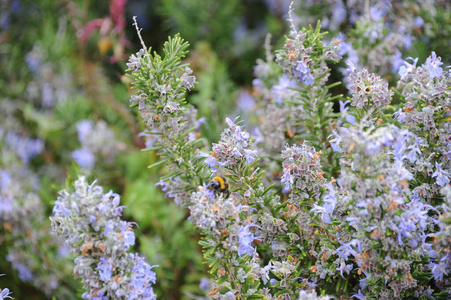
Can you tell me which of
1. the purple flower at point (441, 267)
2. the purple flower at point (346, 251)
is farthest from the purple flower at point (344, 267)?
the purple flower at point (441, 267)

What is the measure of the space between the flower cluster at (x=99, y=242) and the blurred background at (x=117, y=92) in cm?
28

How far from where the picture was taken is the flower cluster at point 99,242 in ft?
2.47

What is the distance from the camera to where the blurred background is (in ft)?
4.29

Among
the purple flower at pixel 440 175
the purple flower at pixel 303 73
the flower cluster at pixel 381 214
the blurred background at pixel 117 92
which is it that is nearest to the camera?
the flower cluster at pixel 381 214

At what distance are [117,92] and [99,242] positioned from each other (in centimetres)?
120

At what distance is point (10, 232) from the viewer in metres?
1.32

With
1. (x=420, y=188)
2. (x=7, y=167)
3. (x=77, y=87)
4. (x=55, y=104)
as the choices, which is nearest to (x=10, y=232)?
(x=7, y=167)

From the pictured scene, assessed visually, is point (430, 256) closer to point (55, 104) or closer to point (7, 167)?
point (7, 167)

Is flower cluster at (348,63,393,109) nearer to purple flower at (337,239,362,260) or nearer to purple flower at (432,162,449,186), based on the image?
purple flower at (432,162,449,186)

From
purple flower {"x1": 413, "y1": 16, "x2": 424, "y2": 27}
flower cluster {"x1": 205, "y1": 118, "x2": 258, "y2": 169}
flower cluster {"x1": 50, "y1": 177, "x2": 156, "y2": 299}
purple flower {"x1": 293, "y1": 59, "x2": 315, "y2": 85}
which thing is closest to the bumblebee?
flower cluster {"x1": 205, "y1": 118, "x2": 258, "y2": 169}

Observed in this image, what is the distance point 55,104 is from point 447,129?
5.58 ft

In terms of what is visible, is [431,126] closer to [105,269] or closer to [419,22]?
[105,269]

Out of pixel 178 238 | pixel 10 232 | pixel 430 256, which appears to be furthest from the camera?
pixel 178 238

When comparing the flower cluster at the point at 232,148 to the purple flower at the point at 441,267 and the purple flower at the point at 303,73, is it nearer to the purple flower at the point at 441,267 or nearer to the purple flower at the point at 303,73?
the purple flower at the point at 303,73
